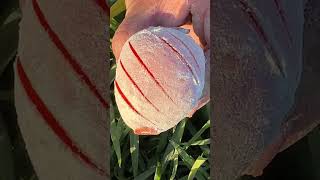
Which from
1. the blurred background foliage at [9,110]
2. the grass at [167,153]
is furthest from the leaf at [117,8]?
the blurred background foliage at [9,110]

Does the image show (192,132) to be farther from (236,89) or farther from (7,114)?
(7,114)

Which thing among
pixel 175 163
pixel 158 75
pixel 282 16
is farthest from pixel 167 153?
pixel 282 16

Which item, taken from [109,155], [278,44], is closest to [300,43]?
[278,44]

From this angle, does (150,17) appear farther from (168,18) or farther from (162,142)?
(162,142)

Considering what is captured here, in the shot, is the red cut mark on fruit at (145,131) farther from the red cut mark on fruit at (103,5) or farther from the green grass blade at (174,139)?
the red cut mark on fruit at (103,5)

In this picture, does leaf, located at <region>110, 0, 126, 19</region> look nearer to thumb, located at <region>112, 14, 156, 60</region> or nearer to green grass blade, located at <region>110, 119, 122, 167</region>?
thumb, located at <region>112, 14, 156, 60</region>

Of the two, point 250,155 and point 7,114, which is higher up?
point 7,114
